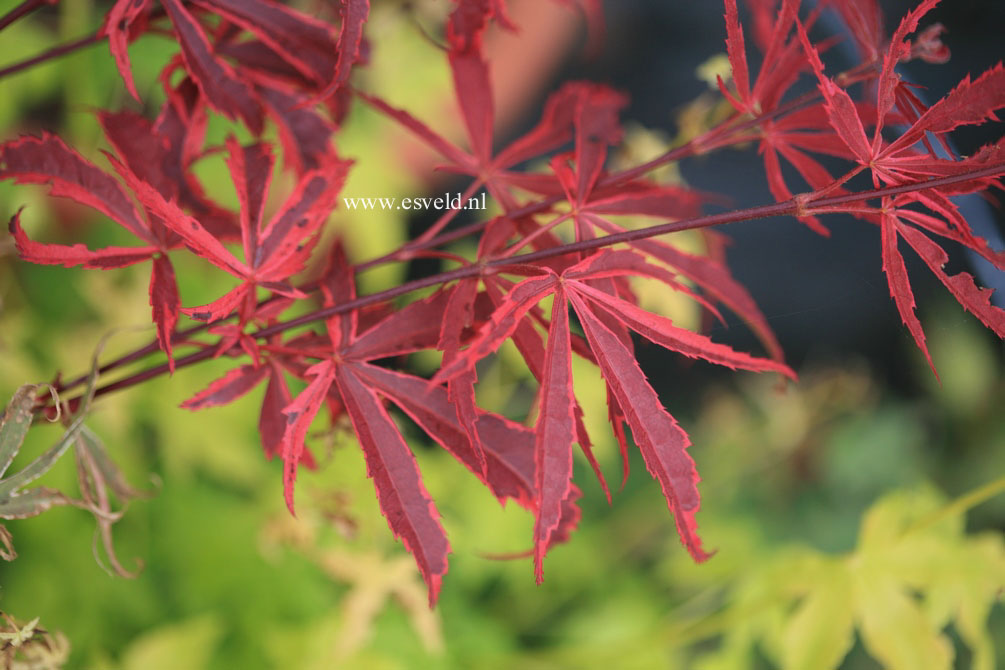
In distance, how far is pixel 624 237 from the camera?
0.36 metres

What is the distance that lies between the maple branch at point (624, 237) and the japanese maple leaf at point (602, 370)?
1cm

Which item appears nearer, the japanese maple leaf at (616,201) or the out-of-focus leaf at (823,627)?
the japanese maple leaf at (616,201)

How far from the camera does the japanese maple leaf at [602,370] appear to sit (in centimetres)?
34

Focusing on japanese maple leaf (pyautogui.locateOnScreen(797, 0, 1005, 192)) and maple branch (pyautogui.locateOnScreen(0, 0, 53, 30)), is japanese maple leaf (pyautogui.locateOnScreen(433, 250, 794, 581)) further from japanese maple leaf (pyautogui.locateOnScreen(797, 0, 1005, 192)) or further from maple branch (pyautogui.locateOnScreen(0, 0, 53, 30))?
maple branch (pyautogui.locateOnScreen(0, 0, 53, 30))

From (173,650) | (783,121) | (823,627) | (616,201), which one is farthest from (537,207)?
(173,650)

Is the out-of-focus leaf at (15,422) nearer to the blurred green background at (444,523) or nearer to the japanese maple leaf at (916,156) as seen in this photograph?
the blurred green background at (444,523)

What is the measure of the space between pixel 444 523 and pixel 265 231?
2.08ft

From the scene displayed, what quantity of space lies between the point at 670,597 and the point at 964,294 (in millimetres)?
995

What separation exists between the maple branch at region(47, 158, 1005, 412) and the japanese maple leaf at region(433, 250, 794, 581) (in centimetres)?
1

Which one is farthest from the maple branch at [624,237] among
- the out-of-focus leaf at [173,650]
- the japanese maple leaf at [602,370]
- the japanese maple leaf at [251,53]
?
the out-of-focus leaf at [173,650]

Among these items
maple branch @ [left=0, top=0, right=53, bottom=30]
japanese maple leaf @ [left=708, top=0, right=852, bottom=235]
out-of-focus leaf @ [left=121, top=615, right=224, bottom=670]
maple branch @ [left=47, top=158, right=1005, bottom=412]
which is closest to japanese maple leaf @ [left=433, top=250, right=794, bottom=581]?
maple branch @ [left=47, top=158, right=1005, bottom=412]

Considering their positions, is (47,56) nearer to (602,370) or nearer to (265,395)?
(265,395)

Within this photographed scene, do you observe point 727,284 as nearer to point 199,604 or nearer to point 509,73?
point 199,604

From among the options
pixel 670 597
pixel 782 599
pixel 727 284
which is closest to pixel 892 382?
pixel 670 597
